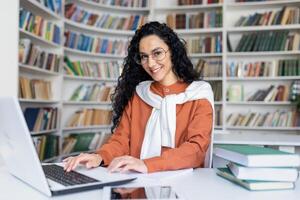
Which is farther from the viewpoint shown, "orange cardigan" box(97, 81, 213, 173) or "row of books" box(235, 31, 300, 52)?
"row of books" box(235, 31, 300, 52)

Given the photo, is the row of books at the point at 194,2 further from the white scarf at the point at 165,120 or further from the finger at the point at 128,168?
the finger at the point at 128,168

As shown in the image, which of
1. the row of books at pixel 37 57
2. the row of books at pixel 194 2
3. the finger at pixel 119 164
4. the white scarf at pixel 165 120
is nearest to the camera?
the finger at pixel 119 164

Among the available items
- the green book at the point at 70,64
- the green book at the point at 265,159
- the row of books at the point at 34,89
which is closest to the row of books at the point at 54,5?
the green book at the point at 70,64

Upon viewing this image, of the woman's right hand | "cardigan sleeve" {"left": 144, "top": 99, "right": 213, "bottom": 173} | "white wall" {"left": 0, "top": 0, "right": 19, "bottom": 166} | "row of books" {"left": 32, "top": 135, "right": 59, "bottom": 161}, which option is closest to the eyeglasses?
"cardigan sleeve" {"left": 144, "top": 99, "right": 213, "bottom": 173}

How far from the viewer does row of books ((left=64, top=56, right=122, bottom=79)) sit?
460cm

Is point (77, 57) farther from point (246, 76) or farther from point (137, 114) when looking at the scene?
point (137, 114)

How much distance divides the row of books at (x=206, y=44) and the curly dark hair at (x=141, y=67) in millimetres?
2962

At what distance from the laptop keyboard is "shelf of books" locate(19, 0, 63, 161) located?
2512 mm

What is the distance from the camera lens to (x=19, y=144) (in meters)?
0.93

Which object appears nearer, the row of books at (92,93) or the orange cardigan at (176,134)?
the orange cardigan at (176,134)

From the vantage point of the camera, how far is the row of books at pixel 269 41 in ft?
14.9

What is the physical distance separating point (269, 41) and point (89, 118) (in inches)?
99.1

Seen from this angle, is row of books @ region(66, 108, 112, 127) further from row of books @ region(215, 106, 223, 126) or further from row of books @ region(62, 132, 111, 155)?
row of books @ region(215, 106, 223, 126)

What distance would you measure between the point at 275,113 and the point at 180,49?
3.15 meters
